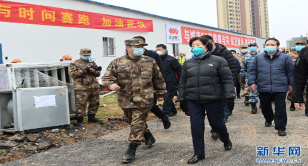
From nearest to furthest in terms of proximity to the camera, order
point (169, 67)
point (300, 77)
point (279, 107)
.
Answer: point (300, 77), point (279, 107), point (169, 67)

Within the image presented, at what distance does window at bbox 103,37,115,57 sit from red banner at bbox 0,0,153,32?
70 cm

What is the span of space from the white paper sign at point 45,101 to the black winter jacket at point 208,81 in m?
3.60

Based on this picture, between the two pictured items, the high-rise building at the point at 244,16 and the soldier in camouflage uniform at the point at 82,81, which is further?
the high-rise building at the point at 244,16

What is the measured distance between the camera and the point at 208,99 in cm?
435

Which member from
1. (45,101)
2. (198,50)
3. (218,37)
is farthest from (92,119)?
(218,37)

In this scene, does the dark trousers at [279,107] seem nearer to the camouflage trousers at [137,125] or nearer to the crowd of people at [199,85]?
the crowd of people at [199,85]

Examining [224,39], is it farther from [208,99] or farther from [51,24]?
[208,99]

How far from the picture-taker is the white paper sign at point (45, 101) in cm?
664

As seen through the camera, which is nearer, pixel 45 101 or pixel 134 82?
pixel 134 82

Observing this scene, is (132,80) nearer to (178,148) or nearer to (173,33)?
(178,148)

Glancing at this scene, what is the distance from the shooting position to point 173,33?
73.8 ft

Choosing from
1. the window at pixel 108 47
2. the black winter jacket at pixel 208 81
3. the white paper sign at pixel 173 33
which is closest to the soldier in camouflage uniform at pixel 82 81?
the black winter jacket at pixel 208 81

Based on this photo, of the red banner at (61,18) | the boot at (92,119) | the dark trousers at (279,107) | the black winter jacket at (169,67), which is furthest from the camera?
the red banner at (61,18)

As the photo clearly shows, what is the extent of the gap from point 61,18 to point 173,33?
1033 cm
